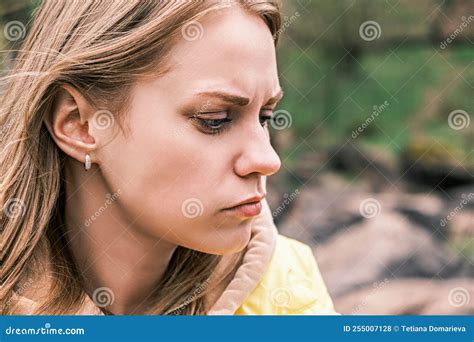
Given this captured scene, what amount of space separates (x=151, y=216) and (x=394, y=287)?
2.28 meters

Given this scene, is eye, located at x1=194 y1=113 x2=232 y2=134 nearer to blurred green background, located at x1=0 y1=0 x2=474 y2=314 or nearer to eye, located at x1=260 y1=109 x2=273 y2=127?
eye, located at x1=260 y1=109 x2=273 y2=127

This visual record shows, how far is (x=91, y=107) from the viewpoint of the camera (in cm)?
186

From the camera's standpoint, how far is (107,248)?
6.68 ft

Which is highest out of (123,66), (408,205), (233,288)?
(123,66)

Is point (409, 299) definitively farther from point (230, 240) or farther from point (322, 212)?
point (230, 240)

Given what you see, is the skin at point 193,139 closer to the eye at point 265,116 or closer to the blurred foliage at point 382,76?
the eye at point 265,116

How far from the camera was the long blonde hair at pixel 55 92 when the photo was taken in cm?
179

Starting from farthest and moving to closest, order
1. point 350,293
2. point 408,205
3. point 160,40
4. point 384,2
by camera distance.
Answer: point 384,2 → point 408,205 → point 350,293 → point 160,40

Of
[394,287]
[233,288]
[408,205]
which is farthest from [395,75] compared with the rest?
[233,288]

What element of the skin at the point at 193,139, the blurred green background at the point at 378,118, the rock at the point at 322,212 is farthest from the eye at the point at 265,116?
the blurred green background at the point at 378,118

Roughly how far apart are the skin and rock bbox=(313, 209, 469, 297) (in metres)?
2.17

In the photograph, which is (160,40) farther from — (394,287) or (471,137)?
(471,137)

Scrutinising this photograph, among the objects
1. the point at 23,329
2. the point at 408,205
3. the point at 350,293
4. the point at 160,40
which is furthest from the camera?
the point at 408,205

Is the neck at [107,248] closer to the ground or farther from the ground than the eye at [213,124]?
closer to the ground
